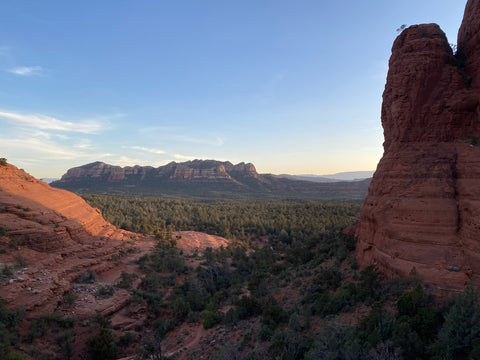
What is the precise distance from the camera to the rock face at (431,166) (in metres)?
9.44

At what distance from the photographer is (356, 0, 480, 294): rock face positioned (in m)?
9.44

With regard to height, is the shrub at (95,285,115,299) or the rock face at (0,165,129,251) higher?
the rock face at (0,165,129,251)

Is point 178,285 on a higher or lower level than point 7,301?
lower

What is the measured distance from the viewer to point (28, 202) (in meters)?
21.5

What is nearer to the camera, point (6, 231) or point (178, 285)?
point (6, 231)

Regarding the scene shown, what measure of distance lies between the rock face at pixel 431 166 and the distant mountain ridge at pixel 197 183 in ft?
339

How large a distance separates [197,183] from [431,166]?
13875 centimetres

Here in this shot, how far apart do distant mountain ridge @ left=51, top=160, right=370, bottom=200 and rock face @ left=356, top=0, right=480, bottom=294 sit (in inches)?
4066

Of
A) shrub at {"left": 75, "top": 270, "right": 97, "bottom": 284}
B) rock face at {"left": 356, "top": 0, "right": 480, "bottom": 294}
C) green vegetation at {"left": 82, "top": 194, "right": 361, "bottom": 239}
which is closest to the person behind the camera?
rock face at {"left": 356, "top": 0, "right": 480, "bottom": 294}

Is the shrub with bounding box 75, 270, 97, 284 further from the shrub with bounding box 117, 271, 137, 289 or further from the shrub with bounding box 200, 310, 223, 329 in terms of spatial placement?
the shrub with bounding box 200, 310, 223, 329

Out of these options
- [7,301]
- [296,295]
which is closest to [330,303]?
[296,295]

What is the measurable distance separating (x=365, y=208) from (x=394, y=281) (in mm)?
4788

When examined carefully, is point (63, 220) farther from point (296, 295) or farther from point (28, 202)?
point (296, 295)

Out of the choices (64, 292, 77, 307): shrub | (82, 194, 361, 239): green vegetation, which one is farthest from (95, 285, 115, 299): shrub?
(82, 194, 361, 239): green vegetation
